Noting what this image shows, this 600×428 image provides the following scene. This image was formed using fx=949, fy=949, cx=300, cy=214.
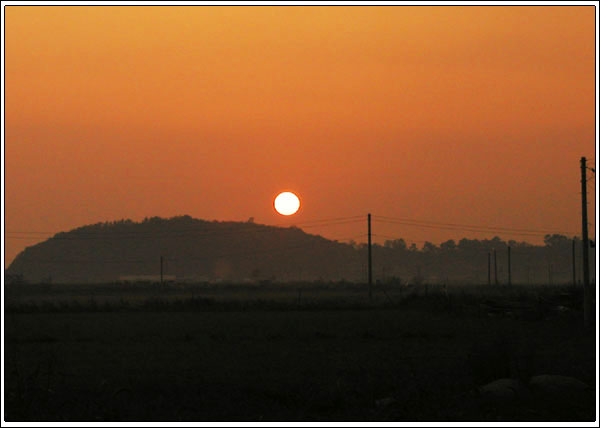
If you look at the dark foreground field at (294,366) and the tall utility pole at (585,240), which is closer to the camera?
the dark foreground field at (294,366)

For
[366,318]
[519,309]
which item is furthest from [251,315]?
[519,309]

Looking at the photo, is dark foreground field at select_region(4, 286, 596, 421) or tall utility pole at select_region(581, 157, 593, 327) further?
tall utility pole at select_region(581, 157, 593, 327)

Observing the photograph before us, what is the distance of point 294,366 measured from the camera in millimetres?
23938

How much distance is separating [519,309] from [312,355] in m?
23.2

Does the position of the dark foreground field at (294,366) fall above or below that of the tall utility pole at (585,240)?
below

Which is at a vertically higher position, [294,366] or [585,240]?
[585,240]

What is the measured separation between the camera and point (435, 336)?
114ft

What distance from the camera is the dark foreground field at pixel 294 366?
1669 centimetres

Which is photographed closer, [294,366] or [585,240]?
[294,366]

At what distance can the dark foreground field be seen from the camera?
16.7 m

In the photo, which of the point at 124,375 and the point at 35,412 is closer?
the point at 35,412

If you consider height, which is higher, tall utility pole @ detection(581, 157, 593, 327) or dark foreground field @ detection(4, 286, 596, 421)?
tall utility pole @ detection(581, 157, 593, 327)

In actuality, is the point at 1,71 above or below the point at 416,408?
above

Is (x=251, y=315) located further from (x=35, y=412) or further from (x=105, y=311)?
(x=35, y=412)
